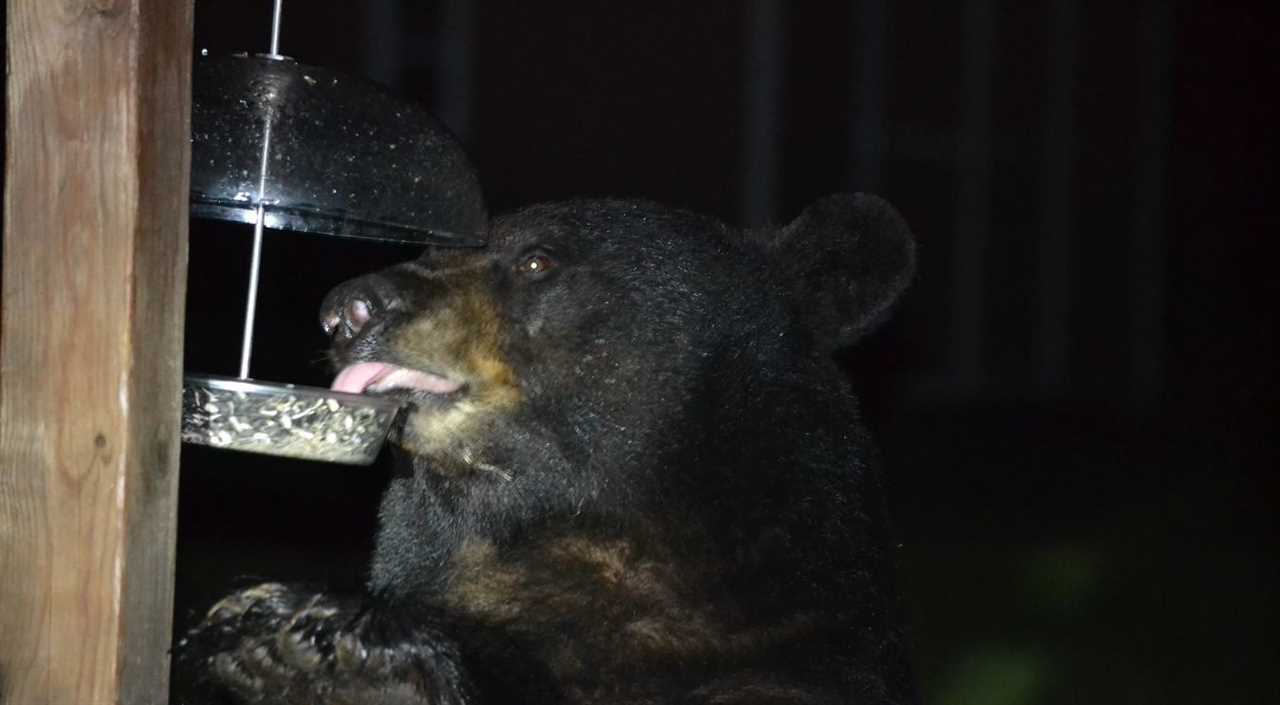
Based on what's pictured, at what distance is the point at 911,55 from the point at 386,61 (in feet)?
18.4

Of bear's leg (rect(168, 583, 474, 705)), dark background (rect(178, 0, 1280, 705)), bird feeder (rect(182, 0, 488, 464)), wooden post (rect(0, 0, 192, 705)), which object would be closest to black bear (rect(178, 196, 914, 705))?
bear's leg (rect(168, 583, 474, 705))

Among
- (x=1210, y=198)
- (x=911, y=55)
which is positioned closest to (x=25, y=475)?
(x=911, y=55)

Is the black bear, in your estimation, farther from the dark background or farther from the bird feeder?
the dark background

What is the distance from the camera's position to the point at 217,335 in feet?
27.9

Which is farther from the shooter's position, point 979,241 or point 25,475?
point 979,241

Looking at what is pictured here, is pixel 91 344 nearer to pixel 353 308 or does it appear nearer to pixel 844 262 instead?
pixel 353 308

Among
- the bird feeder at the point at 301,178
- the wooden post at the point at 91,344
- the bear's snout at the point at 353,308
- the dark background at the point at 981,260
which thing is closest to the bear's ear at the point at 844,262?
the bear's snout at the point at 353,308

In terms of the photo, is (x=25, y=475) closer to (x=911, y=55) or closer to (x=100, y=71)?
(x=100, y=71)

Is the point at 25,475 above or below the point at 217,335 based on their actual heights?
above

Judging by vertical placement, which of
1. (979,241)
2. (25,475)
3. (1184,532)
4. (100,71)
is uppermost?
(100,71)

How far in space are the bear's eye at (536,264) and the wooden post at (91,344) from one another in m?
1.41

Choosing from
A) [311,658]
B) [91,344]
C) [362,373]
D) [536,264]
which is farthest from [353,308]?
[91,344]

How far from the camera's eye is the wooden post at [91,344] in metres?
2.25

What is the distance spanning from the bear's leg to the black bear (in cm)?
12
